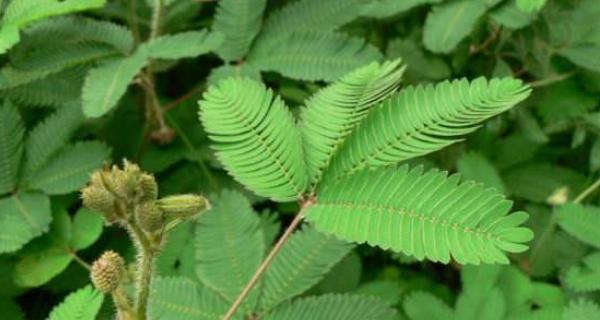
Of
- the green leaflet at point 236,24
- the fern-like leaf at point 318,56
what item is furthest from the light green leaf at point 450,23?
the green leaflet at point 236,24

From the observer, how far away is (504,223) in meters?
1.14

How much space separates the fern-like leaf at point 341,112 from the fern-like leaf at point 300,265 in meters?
0.43

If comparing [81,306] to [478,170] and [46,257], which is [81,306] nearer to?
[46,257]

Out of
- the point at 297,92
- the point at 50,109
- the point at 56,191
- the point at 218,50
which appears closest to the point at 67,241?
the point at 56,191

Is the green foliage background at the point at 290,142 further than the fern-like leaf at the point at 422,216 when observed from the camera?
Yes

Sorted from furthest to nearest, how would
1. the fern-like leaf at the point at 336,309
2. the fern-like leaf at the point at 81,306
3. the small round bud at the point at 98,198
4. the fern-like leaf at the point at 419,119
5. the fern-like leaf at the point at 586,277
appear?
the fern-like leaf at the point at 586,277, the fern-like leaf at the point at 336,309, the fern-like leaf at the point at 81,306, the fern-like leaf at the point at 419,119, the small round bud at the point at 98,198

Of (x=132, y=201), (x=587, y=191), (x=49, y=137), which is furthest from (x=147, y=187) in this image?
(x=587, y=191)

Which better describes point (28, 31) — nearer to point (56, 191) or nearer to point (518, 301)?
point (56, 191)

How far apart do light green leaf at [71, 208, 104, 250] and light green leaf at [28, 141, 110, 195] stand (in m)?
0.08

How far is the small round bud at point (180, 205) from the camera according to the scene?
1218 mm

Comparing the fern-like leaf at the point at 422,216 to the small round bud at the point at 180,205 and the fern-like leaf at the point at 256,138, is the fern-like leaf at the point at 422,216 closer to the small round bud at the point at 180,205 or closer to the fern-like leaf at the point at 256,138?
the fern-like leaf at the point at 256,138

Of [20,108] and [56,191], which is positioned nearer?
[56,191]

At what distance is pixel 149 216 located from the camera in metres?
1.18

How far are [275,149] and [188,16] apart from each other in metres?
1.21
